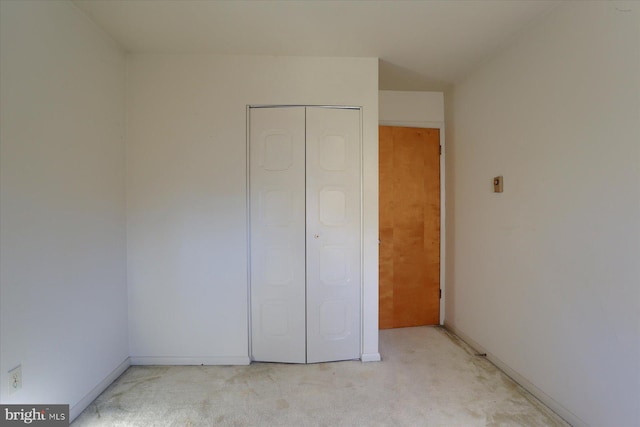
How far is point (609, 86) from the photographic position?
Answer: 144 centimetres

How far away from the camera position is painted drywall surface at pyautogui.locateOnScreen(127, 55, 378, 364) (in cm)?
227

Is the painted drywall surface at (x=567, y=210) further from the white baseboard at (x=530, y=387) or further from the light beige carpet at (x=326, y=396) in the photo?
the light beige carpet at (x=326, y=396)

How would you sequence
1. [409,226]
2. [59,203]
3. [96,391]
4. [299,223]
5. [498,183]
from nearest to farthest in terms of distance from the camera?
[59,203] → [96,391] → [498,183] → [299,223] → [409,226]

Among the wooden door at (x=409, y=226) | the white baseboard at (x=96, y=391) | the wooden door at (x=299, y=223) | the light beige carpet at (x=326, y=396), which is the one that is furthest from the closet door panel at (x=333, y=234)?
the white baseboard at (x=96, y=391)

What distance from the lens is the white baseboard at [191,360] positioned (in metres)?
2.28

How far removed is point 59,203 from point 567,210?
9.55 feet

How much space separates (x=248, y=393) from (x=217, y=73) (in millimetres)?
2386

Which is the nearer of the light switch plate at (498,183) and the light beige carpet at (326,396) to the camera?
the light beige carpet at (326,396)

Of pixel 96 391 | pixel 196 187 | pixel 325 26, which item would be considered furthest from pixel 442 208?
pixel 96 391

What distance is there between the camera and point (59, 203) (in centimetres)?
161

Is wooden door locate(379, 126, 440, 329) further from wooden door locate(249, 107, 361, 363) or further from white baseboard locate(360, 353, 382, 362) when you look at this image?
wooden door locate(249, 107, 361, 363)

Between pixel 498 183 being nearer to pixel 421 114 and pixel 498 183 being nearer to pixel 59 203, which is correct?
pixel 421 114

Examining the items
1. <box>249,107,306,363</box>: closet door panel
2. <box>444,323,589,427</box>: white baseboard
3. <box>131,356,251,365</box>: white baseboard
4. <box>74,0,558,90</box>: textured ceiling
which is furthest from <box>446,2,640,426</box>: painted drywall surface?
<box>131,356,251,365</box>: white baseboard

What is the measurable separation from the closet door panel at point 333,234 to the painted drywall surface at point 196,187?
0.26m
